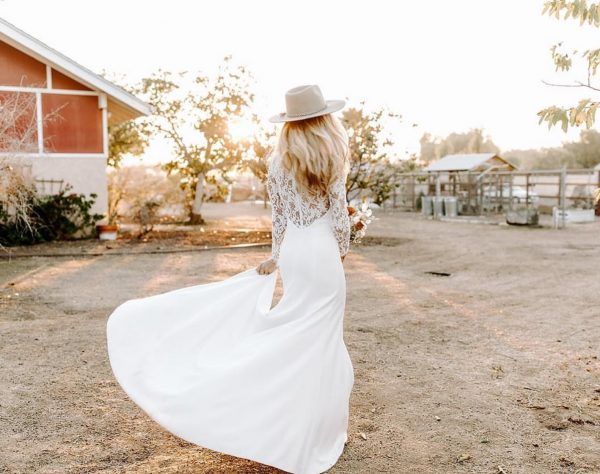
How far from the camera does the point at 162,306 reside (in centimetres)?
386

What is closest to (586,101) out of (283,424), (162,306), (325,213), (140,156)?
(325,213)

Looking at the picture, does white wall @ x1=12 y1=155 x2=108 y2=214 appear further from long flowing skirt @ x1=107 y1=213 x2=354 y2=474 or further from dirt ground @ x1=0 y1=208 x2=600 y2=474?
long flowing skirt @ x1=107 y1=213 x2=354 y2=474

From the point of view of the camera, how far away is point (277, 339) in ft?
11.4

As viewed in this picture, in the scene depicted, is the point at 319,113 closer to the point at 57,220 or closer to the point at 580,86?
the point at 580,86

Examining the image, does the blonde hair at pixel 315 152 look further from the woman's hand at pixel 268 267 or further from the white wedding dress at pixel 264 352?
the woman's hand at pixel 268 267

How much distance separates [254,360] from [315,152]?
119 centimetres

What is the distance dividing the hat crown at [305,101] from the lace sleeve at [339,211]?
1.39ft

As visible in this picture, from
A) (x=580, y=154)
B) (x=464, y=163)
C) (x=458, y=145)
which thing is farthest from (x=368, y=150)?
(x=458, y=145)

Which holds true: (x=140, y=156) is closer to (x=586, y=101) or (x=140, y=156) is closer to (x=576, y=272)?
(x=576, y=272)

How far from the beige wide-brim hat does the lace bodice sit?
27 centimetres

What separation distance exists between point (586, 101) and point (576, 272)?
8477 millimetres

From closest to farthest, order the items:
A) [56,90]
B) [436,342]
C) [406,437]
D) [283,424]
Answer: [283,424] < [406,437] < [436,342] < [56,90]

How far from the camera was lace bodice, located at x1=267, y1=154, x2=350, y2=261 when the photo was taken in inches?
141

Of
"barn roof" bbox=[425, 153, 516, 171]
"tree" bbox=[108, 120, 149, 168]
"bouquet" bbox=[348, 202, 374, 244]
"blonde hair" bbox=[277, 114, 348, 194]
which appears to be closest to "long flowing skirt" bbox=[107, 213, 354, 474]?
"blonde hair" bbox=[277, 114, 348, 194]
